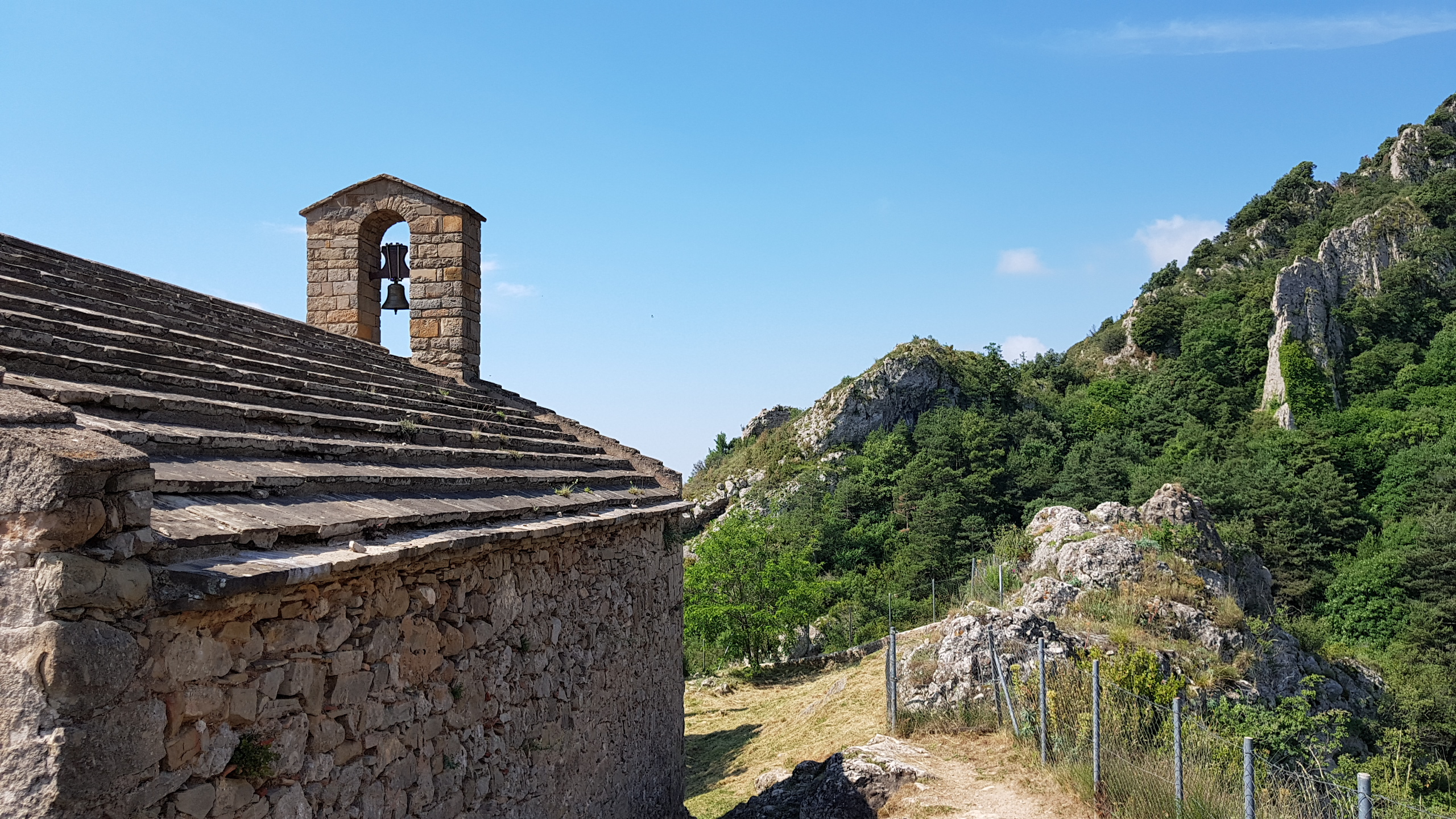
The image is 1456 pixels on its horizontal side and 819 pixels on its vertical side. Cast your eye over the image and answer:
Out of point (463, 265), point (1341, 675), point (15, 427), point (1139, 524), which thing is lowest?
point (1341, 675)

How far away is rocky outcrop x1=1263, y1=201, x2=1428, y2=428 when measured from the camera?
4747cm

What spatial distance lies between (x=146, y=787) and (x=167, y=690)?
271 mm

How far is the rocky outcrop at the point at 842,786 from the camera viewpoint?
7.70m

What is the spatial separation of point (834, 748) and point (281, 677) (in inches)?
315

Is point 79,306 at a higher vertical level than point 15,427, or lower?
higher

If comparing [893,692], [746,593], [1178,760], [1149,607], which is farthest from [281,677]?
[746,593]

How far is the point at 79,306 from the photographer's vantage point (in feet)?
13.9

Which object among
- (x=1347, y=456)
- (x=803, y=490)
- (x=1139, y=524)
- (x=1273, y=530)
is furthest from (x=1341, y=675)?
(x=1347, y=456)

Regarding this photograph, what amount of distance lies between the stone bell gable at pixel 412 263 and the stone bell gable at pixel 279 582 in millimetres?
1113

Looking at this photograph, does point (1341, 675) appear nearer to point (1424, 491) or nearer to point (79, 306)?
point (79, 306)

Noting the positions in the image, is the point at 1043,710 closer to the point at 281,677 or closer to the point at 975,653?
the point at 975,653

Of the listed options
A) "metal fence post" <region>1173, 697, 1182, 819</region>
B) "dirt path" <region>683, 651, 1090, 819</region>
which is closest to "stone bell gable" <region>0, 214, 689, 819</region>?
"dirt path" <region>683, 651, 1090, 819</region>

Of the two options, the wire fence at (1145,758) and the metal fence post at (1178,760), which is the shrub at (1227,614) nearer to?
the wire fence at (1145,758)

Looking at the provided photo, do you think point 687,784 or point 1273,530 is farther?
point 1273,530
